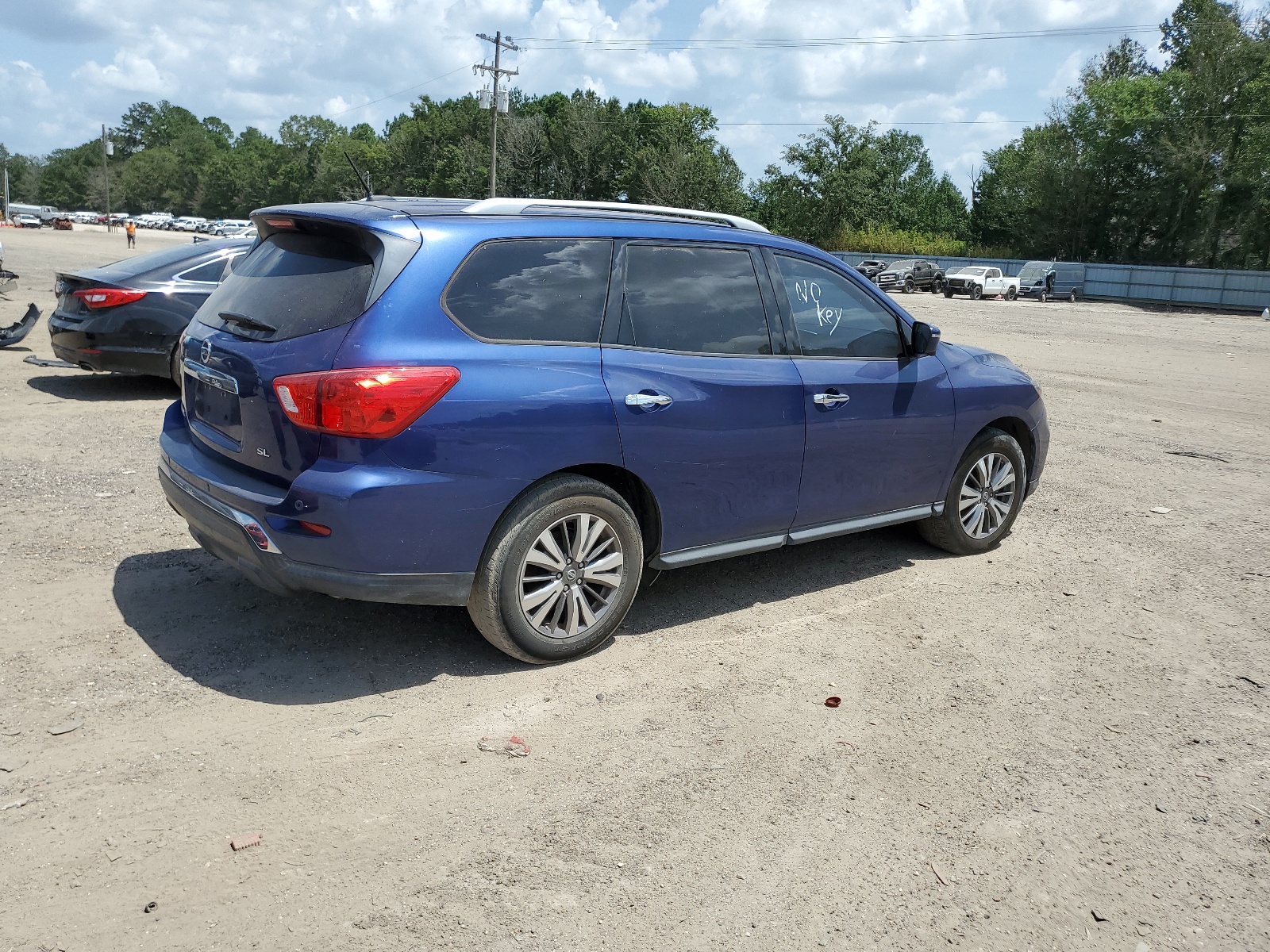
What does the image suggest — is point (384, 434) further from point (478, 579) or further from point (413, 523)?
point (478, 579)

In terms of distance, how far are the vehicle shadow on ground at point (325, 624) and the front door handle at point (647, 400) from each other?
3.66 ft

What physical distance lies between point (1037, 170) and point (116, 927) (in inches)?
2771

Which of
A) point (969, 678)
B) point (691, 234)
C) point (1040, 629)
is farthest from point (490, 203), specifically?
point (1040, 629)

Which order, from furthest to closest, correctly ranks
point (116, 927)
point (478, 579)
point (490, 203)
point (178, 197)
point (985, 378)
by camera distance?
point (178, 197)
point (985, 378)
point (490, 203)
point (478, 579)
point (116, 927)

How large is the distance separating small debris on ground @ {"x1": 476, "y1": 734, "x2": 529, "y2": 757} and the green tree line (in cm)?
6009

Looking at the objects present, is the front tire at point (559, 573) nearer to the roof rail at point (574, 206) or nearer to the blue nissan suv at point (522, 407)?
the blue nissan suv at point (522, 407)

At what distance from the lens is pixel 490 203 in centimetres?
450

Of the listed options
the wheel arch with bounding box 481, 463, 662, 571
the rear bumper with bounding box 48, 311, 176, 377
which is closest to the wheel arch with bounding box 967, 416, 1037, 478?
the wheel arch with bounding box 481, 463, 662, 571

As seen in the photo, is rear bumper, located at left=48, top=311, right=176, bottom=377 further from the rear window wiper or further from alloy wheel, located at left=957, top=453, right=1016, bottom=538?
alloy wheel, located at left=957, top=453, right=1016, bottom=538

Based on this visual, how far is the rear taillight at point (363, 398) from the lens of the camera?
3754 mm

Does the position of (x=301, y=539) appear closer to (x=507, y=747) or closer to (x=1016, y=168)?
(x=507, y=747)

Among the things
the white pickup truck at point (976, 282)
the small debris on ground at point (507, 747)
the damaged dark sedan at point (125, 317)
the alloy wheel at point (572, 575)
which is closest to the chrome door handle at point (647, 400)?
the alloy wheel at point (572, 575)

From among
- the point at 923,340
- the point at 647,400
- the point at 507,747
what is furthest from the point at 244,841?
the point at 923,340

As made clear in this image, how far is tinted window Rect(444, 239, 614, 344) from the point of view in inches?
161
